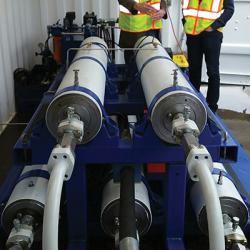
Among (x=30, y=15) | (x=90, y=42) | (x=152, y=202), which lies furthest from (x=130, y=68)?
(x=30, y=15)

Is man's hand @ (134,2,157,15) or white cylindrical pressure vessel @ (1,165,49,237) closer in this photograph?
white cylindrical pressure vessel @ (1,165,49,237)

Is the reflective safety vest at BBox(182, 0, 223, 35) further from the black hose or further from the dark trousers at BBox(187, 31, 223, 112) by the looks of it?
the black hose

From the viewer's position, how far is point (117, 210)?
5.67ft

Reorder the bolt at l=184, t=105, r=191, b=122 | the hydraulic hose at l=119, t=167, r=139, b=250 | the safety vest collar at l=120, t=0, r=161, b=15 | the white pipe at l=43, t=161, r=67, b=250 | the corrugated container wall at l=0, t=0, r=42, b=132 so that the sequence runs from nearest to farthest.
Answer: the white pipe at l=43, t=161, r=67, b=250 → the hydraulic hose at l=119, t=167, r=139, b=250 → the bolt at l=184, t=105, r=191, b=122 → the safety vest collar at l=120, t=0, r=161, b=15 → the corrugated container wall at l=0, t=0, r=42, b=132

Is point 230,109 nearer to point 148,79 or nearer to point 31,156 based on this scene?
point 148,79

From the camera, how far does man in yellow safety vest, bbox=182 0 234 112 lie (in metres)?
3.26

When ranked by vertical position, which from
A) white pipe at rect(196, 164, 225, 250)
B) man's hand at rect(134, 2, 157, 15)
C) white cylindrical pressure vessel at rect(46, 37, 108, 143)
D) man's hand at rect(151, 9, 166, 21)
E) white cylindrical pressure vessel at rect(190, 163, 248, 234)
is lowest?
white cylindrical pressure vessel at rect(190, 163, 248, 234)

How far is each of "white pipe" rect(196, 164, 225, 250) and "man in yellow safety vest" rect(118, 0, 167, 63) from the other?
2.23 metres

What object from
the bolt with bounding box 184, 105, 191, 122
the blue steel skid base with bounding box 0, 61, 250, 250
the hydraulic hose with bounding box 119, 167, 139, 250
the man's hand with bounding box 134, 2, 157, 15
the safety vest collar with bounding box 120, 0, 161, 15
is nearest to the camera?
the hydraulic hose with bounding box 119, 167, 139, 250

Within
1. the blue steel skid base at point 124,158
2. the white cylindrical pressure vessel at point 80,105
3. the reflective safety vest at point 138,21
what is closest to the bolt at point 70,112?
the white cylindrical pressure vessel at point 80,105

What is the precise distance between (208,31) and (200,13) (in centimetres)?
17

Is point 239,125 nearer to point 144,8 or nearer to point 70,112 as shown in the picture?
point 144,8

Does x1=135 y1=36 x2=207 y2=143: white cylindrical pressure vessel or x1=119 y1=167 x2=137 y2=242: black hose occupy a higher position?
x1=135 y1=36 x2=207 y2=143: white cylindrical pressure vessel

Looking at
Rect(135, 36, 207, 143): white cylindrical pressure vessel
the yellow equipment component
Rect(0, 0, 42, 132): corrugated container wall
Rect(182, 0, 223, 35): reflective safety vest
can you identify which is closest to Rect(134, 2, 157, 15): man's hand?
Rect(182, 0, 223, 35): reflective safety vest
